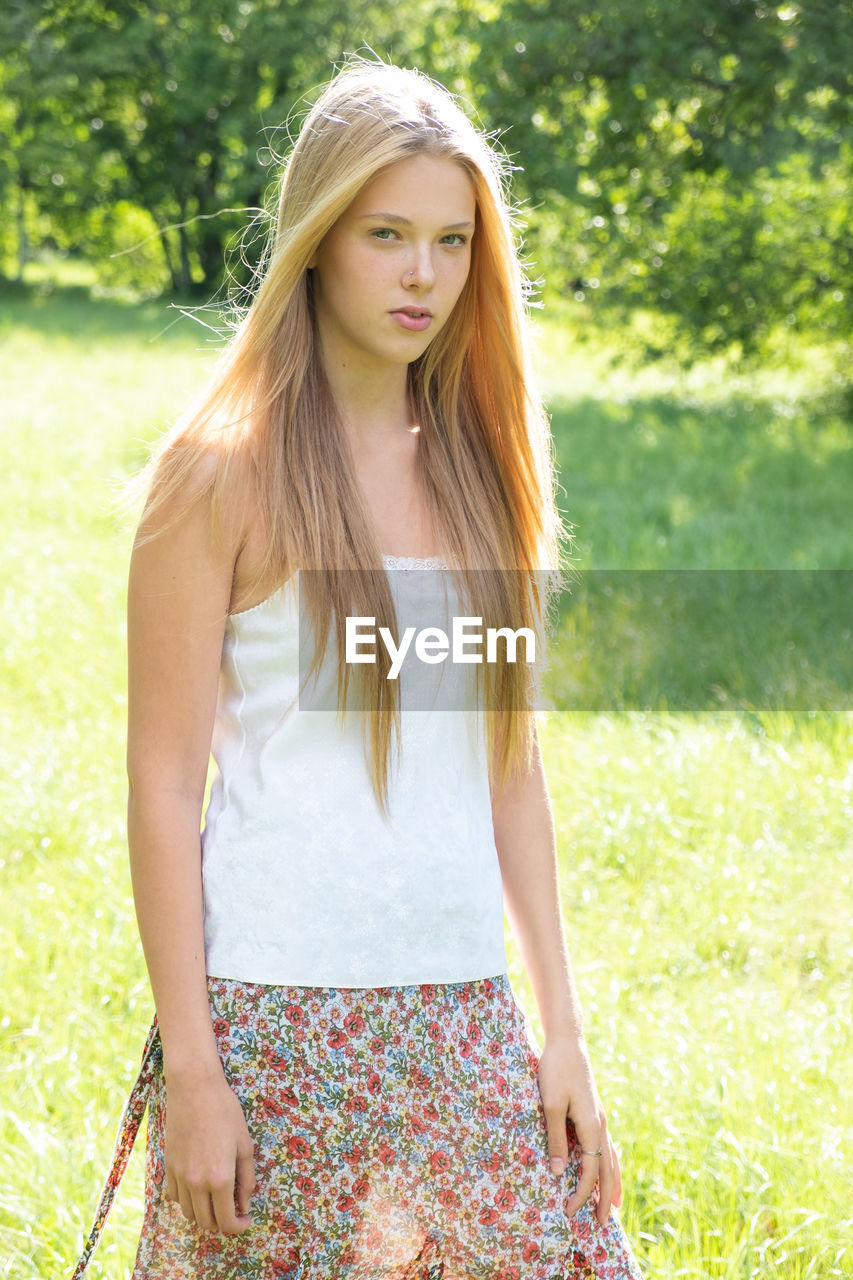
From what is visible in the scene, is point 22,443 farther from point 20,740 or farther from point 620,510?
point 20,740

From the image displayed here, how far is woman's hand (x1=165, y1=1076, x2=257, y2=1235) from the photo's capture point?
1342mm

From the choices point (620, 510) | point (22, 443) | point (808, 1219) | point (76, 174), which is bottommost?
point (808, 1219)

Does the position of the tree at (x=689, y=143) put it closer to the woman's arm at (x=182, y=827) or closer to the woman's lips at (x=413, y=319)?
the woman's lips at (x=413, y=319)

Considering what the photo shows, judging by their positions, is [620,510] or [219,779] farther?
[620,510]

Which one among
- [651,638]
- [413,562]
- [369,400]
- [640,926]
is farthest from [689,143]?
[413,562]

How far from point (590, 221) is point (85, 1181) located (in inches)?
433

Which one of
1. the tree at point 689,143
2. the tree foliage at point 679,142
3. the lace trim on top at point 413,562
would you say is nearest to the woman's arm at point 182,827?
the lace trim on top at point 413,562

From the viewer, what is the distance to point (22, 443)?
929cm

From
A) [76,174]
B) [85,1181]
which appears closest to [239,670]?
[85,1181]

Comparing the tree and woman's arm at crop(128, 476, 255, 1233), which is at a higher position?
the tree

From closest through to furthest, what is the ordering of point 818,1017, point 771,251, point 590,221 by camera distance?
point 818,1017 < point 771,251 < point 590,221

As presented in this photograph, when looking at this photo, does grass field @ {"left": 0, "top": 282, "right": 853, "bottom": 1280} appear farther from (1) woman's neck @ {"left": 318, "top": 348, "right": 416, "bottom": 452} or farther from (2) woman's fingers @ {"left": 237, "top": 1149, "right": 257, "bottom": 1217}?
(2) woman's fingers @ {"left": 237, "top": 1149, "right": 257, "bottom": 1217}

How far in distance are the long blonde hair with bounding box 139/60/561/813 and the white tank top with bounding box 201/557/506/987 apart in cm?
3

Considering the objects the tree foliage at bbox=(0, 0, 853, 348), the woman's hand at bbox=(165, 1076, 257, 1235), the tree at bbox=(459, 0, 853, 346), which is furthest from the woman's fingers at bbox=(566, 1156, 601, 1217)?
the tree at bbox=(459, 0, 853, 346)
